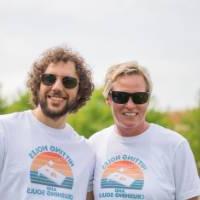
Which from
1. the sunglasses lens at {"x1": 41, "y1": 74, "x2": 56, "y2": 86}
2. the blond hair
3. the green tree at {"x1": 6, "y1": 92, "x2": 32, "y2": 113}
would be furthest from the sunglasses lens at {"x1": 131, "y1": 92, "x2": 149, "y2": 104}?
the green tree at {"x1": 6, "y1": 92, "x2": 32, "y2": 113}

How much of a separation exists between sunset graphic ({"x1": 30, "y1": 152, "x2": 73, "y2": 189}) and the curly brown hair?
0.69 m

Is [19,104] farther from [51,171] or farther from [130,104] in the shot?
[51,171]

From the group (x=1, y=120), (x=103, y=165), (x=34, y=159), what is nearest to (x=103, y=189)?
(x=103, y=165)

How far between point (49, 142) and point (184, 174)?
1.30 m

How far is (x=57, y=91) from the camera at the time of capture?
6.23 metres

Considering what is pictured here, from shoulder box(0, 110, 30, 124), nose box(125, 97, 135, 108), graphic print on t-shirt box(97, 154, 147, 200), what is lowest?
graphic print on t-shirt box(97, 154, 147, 200)

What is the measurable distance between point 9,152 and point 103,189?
1020 millimetres

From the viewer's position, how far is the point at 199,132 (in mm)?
44000

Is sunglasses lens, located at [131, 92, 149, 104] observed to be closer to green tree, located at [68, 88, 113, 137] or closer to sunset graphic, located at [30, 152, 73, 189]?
sunset graphic, located at [30, 152, 73, 189]

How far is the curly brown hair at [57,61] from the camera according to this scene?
6.51 metres

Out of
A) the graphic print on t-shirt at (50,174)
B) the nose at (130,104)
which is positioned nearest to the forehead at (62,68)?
the nose at (130,104)

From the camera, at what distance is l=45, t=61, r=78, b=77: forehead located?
637 centimetres

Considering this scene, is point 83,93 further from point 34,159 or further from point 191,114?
point 191,114

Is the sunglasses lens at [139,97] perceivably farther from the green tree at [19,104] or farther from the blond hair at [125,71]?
the green tree at [19,104]
